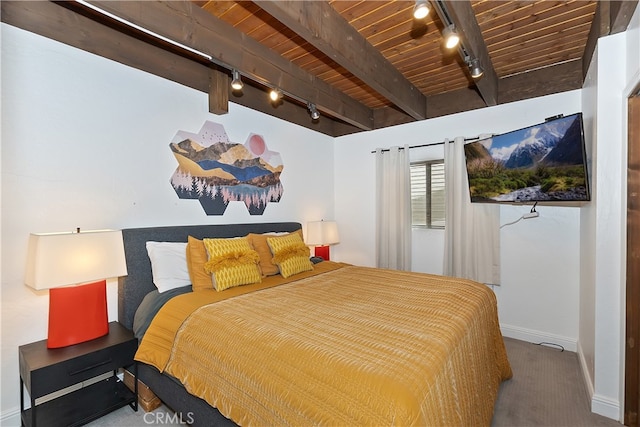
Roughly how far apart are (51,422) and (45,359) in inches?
15.6

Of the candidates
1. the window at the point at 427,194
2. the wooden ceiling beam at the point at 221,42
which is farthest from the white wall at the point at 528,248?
the wooden ceiling beam at the point at 221,42

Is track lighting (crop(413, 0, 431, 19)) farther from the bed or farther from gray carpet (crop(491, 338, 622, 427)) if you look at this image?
gray carpet (crop(491, 338, 622, 427))

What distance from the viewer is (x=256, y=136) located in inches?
138

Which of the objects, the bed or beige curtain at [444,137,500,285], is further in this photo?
beige curtain at [444,137,500,285]

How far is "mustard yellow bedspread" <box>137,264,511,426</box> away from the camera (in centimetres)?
113

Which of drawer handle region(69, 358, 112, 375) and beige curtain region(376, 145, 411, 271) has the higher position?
beige curtain region(376, 145, 411, 271)

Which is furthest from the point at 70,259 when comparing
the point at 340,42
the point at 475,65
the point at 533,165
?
the point at 533,165

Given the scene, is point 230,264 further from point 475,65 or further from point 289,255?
point 475,65

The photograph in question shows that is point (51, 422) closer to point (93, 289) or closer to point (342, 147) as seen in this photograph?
point (93, 289)

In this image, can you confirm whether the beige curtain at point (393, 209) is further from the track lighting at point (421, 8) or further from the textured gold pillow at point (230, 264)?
the track lighting at point (421, 8)

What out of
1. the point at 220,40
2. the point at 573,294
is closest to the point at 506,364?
the point at 573,294

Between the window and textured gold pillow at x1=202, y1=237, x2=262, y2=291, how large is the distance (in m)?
2.29

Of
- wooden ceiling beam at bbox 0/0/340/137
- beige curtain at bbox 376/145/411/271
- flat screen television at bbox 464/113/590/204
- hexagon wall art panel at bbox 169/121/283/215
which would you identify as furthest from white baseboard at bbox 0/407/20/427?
flat screen television at bbox 464/113/590/204

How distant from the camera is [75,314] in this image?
195cm
